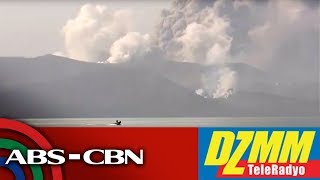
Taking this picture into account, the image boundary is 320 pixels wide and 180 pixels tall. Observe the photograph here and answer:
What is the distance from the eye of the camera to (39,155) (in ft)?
8.43

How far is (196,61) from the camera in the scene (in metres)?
2.52

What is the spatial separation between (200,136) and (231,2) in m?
0.82

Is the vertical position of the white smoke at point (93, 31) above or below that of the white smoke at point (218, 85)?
Result: above

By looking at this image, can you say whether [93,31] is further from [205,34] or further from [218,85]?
[218,85]

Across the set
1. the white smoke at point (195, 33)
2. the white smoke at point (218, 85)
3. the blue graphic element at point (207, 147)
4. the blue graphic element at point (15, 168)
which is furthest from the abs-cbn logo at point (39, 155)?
the white smoke at point (195, 33)

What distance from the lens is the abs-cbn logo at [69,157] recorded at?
2564 mm

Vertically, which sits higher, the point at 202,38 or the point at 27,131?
the point at 202,38

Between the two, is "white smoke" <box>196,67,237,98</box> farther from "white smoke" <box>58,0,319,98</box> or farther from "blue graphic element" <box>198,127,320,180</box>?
"blue graphic element" <box>198,127,320,180</box>

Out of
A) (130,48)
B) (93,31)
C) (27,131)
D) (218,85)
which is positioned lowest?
(27,131)

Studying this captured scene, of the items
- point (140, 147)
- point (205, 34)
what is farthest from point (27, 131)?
point (205, 34)

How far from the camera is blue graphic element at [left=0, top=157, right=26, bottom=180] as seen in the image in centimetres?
257

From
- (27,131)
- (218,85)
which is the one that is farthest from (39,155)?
(218,85)

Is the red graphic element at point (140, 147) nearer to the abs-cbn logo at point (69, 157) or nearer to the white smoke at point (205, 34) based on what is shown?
the abs-cbn logo at point (69, 157)

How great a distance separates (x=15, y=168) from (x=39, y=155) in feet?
0.54
